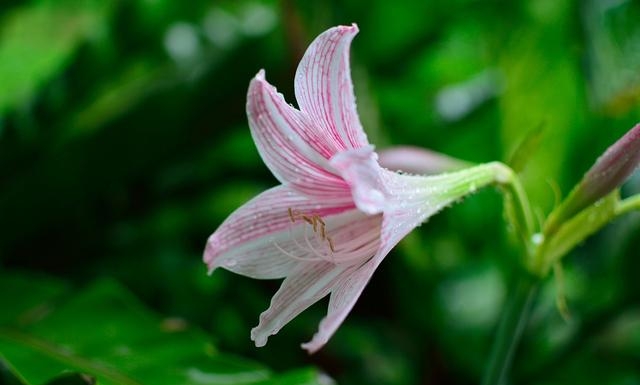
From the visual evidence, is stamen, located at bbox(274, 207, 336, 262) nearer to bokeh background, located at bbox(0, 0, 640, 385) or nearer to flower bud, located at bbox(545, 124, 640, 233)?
flower bud, located at bbox(545, 124, 640, 233)

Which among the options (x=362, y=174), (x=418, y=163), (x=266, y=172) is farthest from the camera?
(x=266, y=172)

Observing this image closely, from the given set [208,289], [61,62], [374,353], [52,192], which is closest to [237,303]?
[208,289]

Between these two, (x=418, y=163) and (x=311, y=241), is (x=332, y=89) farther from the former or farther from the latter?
(x=418, y=163)

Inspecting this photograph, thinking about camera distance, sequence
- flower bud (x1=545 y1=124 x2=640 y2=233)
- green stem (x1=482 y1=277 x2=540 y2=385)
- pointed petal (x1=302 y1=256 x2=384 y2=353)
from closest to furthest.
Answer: pointed petal (x1=302 y1=256 x2=384 y2=353)
flower bud (x1=545 y1=124 x2=640 y2=233)
green stem (x1=482 y1=277 x2=540 y2=385)

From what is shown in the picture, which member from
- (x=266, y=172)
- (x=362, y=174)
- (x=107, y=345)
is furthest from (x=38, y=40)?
(x=362, y=174)

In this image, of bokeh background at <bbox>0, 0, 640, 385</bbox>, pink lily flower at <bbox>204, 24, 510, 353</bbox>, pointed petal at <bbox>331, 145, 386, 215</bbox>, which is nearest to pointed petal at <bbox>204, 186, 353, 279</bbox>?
pink lily flower at <bbox>204, 24, 510, 353</bbox>

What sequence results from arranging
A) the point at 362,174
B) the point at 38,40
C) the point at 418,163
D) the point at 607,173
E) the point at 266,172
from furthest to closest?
the point at 266,172 → the point at 38,40 → the point at 418,163 → the point at 607,173 → the point at 362,174
